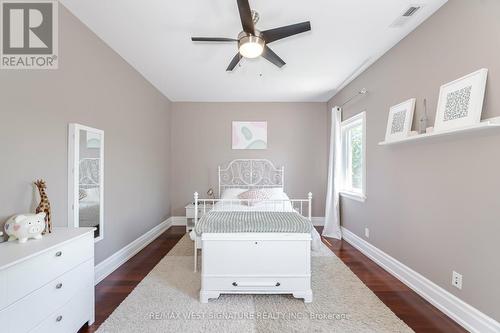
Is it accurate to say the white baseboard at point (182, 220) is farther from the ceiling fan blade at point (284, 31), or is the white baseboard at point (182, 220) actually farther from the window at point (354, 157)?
the ceiling fan blade at point (284, 31)

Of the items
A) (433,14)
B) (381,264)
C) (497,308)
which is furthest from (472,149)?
(381,264)

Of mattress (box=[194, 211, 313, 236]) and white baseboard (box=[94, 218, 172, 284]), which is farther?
white baseboard (box=[94, 218, 172, 284])

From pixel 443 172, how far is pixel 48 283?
119 inches

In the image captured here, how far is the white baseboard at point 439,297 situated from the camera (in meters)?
1.68

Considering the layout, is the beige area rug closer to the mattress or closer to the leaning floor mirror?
the mattress

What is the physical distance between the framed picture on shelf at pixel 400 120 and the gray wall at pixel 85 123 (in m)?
3.20

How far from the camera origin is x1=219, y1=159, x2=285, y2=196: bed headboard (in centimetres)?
479

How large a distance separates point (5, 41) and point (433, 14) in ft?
11.5

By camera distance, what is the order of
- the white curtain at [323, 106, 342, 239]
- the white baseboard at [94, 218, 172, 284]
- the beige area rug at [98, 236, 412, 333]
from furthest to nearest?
1. the white curtain at [323, 106, 342, 239]
2. the white baseboard at [94, 218, 172, 284]
3. the beige area rug at [98, 236, 412, 333]

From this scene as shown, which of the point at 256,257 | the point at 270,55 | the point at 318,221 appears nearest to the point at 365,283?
the point at 256,257

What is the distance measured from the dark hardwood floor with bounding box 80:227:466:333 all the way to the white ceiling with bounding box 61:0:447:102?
2.59m

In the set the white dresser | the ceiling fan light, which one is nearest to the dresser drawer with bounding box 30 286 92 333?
the white dresser

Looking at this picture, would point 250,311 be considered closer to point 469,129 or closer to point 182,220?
point 469,129

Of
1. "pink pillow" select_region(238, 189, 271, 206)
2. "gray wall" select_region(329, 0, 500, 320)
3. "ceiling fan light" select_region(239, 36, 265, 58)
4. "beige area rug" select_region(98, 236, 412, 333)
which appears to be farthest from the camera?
"pink pillow" select_region(238, 189, 271, 206)
